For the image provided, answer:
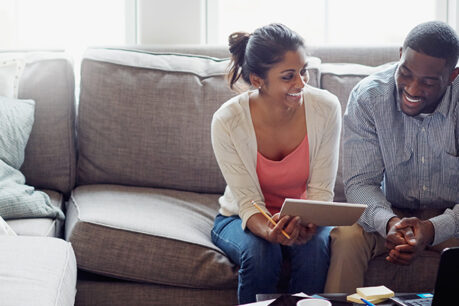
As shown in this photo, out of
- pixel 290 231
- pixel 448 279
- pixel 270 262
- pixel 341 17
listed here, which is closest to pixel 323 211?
pixel 290 231

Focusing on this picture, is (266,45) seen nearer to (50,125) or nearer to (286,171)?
(286,171)

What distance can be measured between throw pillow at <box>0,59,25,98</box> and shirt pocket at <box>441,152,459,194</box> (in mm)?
1506

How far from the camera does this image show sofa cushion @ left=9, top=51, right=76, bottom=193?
95.7 inches

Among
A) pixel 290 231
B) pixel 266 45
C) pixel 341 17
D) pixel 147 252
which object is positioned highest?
pixel 341 17

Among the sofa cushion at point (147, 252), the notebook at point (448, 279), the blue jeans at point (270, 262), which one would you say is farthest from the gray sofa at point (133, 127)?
the notebook at point (448, 279)

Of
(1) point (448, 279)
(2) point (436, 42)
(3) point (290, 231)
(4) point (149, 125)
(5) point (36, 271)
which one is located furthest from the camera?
(4) point (149, 125)

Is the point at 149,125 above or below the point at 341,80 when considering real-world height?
below

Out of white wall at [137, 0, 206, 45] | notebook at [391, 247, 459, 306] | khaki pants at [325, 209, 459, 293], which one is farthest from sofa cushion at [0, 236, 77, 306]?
white wall at [137, 0, 206, 45]

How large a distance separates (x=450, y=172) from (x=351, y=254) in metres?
0.43

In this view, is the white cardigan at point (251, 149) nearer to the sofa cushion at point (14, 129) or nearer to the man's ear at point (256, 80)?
the man's ear at point (256, 80)

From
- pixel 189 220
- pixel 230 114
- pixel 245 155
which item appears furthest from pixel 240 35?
pixel 189 220

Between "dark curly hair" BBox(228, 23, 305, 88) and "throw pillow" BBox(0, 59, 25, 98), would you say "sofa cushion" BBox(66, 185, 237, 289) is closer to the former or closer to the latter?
"dark curly hair" BBox(228, 23, 305, 88)

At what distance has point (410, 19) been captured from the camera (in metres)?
3.13

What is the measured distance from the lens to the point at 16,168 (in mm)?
2314
